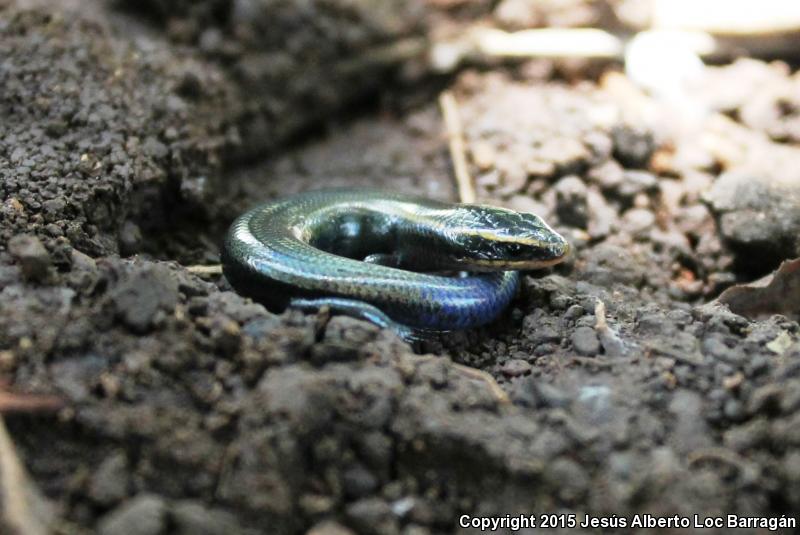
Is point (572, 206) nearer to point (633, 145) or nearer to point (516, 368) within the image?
point (633, 145)

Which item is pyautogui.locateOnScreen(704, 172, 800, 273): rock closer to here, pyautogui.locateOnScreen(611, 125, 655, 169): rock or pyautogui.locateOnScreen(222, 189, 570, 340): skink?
pyautogui.locateOnScreen(611, 125, 655, 169): rock

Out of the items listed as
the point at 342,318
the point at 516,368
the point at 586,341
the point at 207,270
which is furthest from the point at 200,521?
the point at 207,270

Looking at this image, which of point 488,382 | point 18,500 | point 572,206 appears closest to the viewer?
point 18,500

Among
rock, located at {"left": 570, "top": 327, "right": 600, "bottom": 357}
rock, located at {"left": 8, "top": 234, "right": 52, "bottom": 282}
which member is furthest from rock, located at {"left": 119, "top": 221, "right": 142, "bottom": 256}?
rock, located at {"left": 570, "top": 327, "right": 600, "bottom": 357}

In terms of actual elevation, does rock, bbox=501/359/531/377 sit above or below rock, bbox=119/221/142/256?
below

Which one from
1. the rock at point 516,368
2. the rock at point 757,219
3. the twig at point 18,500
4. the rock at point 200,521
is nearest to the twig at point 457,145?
the rock at point 757,219

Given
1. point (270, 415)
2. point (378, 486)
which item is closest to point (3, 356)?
point (270, 415)
